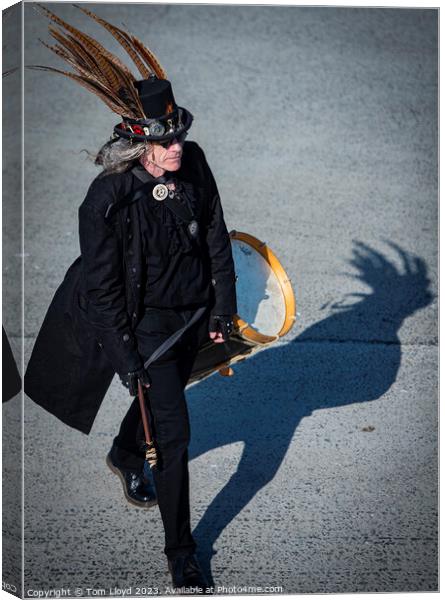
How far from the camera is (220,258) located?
4676 millimetres

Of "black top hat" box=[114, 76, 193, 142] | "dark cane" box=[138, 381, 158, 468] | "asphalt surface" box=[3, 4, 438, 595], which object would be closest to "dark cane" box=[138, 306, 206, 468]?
"dark cane" box=[138, 381, 158, 468]

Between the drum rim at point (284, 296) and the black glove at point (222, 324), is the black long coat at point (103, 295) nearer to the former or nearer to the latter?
the black glove at point (222, 324)

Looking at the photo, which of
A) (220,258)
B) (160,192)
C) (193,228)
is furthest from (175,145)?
(220,258)

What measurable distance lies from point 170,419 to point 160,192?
0.95 metres

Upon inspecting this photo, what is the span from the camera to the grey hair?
4.27 meters

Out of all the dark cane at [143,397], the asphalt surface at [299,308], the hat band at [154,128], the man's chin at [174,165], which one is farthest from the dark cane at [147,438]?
the hat band at [154,128]

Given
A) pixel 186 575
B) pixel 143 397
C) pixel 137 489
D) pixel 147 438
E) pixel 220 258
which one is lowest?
pixel 186 575

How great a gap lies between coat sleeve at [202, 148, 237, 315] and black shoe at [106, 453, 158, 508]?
0.99m

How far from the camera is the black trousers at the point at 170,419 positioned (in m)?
4.49

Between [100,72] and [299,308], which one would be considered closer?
[100,72]

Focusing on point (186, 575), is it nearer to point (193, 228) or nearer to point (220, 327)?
point (220, 327)

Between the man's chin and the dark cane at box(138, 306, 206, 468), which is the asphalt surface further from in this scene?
the man's chin

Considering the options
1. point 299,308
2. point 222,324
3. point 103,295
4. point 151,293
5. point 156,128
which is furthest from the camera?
point 299,308

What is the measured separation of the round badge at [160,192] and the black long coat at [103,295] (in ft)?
0.26
